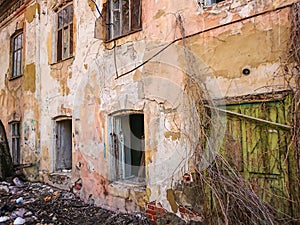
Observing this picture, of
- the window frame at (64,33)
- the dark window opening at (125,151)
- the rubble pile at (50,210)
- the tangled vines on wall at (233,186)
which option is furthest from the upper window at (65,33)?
the tangled vines on wall at (233,186)

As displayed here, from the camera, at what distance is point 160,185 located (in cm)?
435

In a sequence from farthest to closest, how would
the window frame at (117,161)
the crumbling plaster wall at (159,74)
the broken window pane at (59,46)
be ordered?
the broken window pane at (59,46)
the window frame at (117,161)
the crumbling plaster wall at (159,74)

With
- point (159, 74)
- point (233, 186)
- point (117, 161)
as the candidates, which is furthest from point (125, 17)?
point (233, 186)

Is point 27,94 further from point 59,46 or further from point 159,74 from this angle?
point 159,74

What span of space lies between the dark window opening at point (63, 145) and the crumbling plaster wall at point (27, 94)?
84 cm

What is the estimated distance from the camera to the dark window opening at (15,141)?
873 cm

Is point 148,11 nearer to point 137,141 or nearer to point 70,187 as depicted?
point 137,141

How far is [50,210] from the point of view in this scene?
5305 mm

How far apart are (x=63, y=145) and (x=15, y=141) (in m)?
2.68

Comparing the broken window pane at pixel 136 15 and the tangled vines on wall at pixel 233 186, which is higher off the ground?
the broken window pane at pixel 136 15

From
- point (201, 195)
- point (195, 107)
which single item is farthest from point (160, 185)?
point (195, 107)

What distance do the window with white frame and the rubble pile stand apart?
2062 millimetres

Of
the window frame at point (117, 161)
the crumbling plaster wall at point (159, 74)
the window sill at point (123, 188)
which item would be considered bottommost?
the window sill at point (123, 188)

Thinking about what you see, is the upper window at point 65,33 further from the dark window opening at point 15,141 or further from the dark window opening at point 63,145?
the dark window opening at point 15,141
